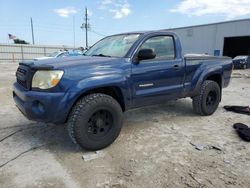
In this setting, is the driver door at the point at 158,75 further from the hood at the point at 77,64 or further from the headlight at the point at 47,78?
the headlight at the point at 47,78

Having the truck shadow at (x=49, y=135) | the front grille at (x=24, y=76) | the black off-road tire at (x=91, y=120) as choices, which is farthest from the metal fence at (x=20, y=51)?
the black off-road tire at (x=91, y=120)

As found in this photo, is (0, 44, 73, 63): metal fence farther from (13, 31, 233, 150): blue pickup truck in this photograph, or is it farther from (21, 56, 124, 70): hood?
(21, 56, 124, 70): hood

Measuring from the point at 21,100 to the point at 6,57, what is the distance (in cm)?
3372

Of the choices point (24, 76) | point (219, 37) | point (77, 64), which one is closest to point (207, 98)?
point (77, 64)

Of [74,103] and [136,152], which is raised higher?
[74,103]

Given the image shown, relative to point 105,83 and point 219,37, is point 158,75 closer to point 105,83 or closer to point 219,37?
point 105,83

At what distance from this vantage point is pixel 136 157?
12.2 feet

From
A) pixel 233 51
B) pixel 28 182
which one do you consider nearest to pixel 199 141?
pixel 28 182

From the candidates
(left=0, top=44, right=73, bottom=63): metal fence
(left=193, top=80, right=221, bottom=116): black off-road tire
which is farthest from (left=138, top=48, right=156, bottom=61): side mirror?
(left=0, top=44, right=73, bottom=63): metal fence

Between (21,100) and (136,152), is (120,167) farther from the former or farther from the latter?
(21,100)

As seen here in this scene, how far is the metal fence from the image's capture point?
Answer: 34000 mm

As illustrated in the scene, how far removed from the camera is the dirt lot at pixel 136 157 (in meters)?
3.12

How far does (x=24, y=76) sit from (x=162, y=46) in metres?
2.52

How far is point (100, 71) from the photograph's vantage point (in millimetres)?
3863
